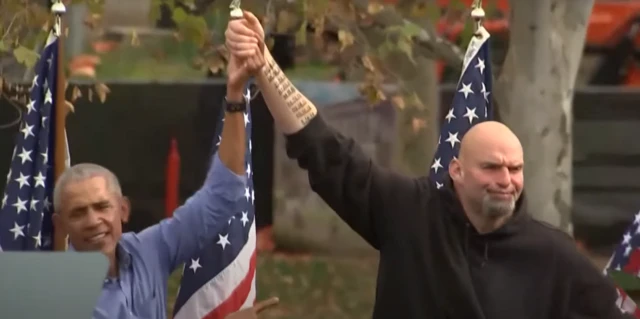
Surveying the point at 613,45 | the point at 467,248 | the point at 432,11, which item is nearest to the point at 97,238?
the point at 467,248

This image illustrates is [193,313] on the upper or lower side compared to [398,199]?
lower

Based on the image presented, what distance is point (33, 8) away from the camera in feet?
22.9

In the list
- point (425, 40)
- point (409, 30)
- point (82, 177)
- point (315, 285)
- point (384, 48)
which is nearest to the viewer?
point (82, 177)

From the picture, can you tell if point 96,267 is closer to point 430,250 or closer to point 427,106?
point 430,250

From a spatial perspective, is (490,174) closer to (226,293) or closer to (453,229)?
(453,229)

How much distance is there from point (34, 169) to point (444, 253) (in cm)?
180

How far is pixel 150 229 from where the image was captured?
4105 mm

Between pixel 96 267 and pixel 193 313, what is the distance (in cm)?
222

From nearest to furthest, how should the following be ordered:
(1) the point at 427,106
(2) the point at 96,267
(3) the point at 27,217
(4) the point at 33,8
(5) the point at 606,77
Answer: (2) the point at 96,267 → (3) the point at 27,217 → (4) the point at 33,8 → (1) the point at 427,106 → (5) the point at 606,77

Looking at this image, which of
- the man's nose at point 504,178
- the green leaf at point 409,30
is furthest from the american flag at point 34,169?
the green leaf at point 409,30

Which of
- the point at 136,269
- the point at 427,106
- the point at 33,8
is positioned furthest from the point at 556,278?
the point at 427,106

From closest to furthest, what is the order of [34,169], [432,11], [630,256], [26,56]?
[34,169]
[630,256]
[26,56]
[432,11]

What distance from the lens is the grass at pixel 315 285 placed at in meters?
10.6

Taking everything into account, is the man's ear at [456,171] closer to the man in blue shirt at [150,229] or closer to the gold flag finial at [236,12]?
the man in blue shirt at [150,229]
